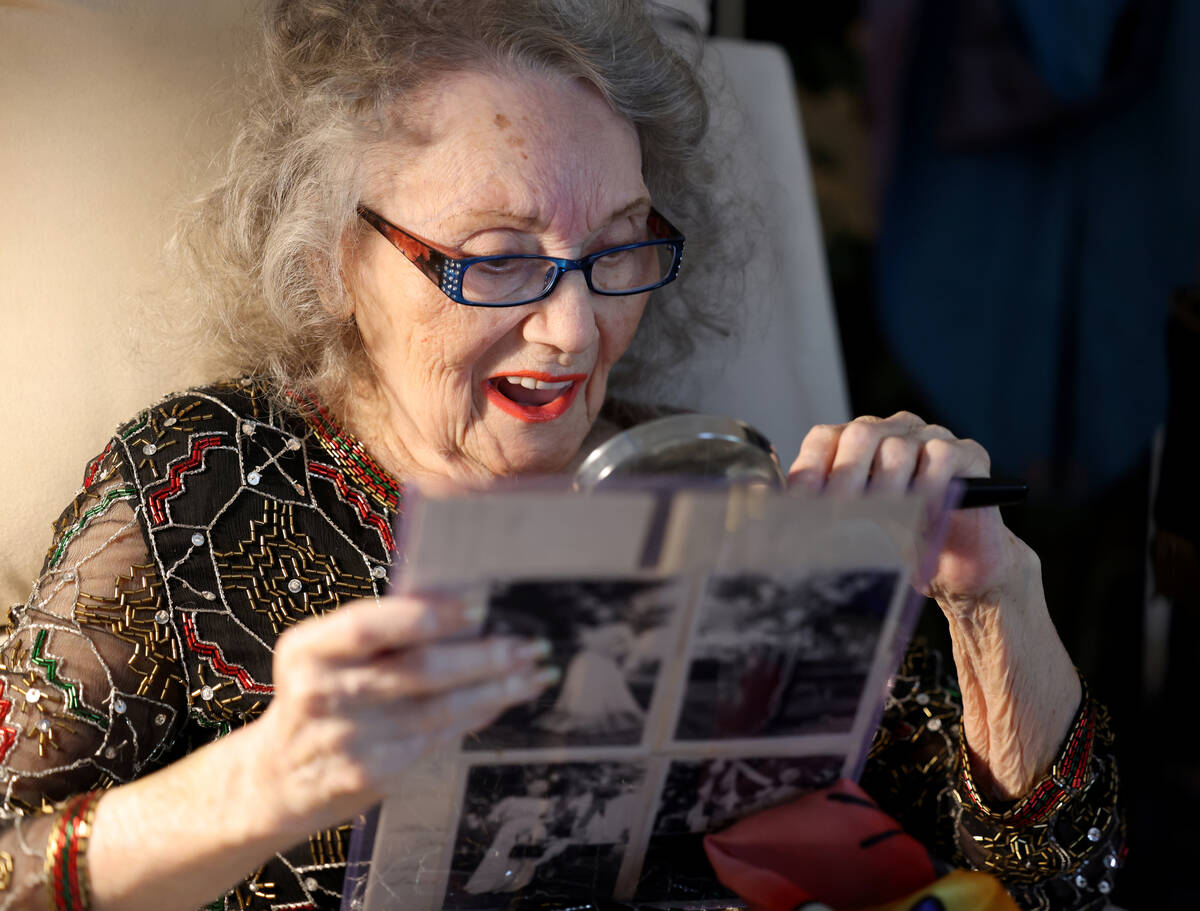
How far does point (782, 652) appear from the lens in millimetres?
767

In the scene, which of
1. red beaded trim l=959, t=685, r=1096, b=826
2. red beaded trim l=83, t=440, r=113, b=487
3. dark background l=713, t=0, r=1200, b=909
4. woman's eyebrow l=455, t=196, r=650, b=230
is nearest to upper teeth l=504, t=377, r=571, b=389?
woman's eyebrow l=455, t=196, r=650, b=230

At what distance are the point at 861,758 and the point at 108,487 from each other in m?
0.73

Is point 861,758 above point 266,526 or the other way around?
the other way around

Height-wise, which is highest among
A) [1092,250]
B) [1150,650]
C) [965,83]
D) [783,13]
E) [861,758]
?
[783,13]

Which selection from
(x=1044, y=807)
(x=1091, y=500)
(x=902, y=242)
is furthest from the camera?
(x=1091, y=500)

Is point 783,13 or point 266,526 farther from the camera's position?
point 783,13

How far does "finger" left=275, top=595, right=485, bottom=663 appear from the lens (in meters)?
0.62

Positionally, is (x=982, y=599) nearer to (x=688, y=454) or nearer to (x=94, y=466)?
(x=688, y=454)

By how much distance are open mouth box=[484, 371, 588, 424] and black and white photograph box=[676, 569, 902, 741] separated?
1.37ft

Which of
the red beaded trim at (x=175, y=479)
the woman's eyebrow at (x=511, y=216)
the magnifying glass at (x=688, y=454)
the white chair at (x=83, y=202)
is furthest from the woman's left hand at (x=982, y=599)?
the white chair at (x=83, y=202)

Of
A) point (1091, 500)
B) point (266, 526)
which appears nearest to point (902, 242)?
point (1091, 500)

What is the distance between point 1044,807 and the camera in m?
1.02

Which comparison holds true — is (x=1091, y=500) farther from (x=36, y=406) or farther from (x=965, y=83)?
(x=36, y=406)

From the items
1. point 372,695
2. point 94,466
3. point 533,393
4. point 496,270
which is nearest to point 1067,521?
point 533,393
